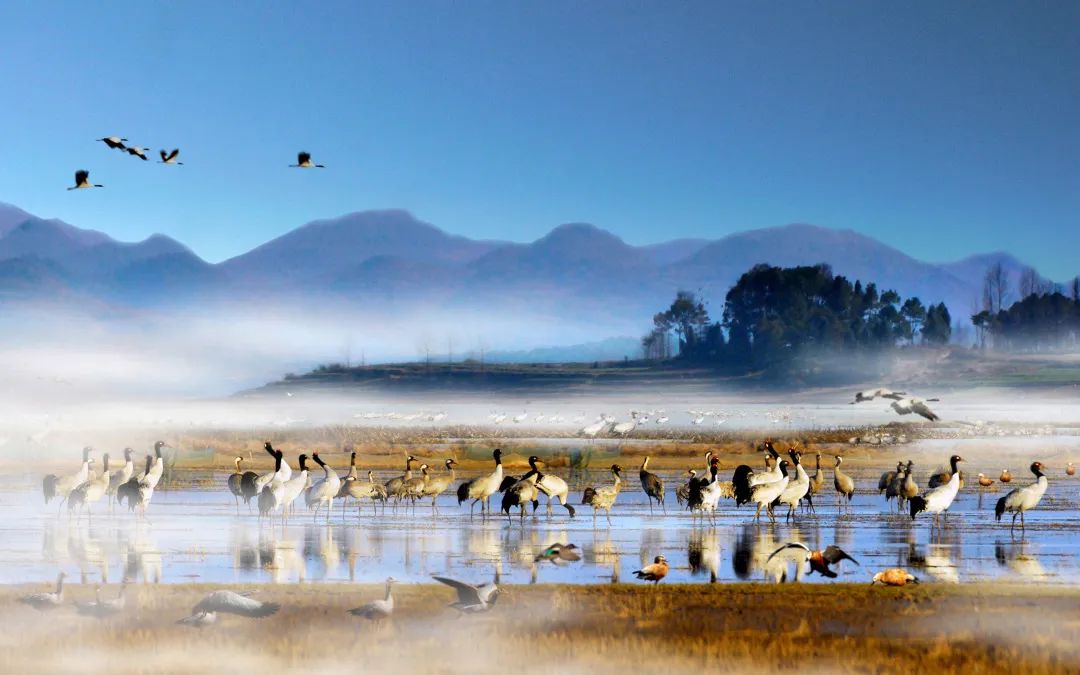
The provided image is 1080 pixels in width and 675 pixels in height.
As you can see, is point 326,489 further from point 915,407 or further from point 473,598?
point 915,407

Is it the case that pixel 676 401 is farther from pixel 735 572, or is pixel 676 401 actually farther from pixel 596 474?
pixel 735 572

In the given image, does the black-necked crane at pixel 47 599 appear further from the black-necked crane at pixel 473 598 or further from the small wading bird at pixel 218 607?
the black-necked crane at pixel 473 598

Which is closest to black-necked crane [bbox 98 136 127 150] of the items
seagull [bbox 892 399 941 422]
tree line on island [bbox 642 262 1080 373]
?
seagull [bbox 892 399 941 422]

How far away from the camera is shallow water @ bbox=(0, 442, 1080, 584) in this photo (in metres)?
24.8

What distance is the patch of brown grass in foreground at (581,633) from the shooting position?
1745 cm

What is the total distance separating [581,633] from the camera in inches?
752

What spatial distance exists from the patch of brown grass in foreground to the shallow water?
2.10 meters

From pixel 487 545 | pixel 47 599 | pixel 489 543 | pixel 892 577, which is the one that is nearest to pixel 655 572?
pixel 892 577

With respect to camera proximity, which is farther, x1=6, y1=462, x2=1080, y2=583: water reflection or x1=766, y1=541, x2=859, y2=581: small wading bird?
x1=6, y1=462, x2=1080, y2=583: water reflection

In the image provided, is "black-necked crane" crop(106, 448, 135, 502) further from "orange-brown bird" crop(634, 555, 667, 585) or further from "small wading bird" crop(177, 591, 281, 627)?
"small wading bird" crop(177, 591, 281, 627)

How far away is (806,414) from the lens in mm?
133625

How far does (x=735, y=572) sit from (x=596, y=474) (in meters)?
33.9

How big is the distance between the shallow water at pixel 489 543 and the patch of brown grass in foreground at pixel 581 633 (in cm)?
210

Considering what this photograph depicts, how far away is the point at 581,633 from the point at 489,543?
11220 mm
